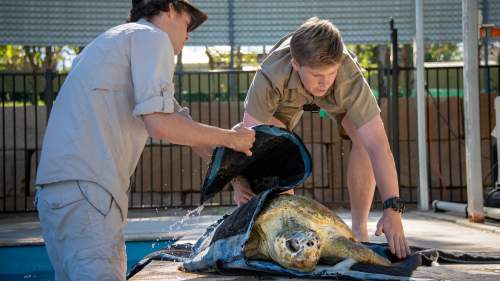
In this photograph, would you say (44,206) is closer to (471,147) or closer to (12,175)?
(471,147)

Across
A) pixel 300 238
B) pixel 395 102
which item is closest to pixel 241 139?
pixel 300 238

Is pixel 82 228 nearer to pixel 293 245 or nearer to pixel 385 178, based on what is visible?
pixel 293 245

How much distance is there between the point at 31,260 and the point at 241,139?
4247 millimetres

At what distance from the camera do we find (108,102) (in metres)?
2.94

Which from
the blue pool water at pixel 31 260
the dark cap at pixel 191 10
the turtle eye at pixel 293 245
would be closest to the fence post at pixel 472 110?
the blue pool water at pixel 31 260

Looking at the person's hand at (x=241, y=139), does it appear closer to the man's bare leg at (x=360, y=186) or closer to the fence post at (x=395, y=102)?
the man's bare leg at (x=360, y=186)

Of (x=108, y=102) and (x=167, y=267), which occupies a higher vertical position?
(x=108, y=102)

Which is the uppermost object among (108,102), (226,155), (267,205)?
(108,102)

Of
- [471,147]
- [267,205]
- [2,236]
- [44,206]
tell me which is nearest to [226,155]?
[267,205]

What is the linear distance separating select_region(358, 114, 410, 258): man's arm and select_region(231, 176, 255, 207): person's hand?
2.11ft

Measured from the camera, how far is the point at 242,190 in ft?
13.3

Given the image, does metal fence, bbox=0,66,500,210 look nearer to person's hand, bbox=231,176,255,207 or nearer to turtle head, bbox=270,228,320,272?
person's hand, bbox=231,176,255,207

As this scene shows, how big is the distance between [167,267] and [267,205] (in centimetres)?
69

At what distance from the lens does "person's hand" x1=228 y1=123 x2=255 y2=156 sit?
123 inches
